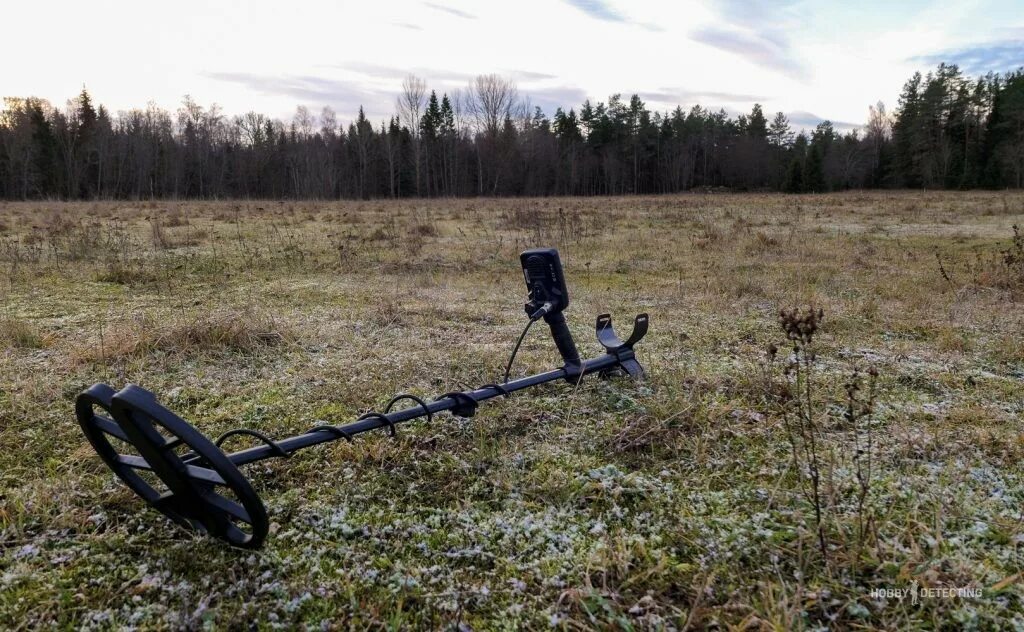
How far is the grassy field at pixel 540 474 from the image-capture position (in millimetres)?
1734

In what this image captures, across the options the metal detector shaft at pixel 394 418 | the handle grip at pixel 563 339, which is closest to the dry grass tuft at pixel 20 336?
the metal detector shaft at pixel 394 418

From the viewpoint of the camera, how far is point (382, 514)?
86.4 inches

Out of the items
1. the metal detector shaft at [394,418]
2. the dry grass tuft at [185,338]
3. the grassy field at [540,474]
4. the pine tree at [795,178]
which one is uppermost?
the pine tree at [795,178]

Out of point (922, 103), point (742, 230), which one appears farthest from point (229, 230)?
point (922, 103)

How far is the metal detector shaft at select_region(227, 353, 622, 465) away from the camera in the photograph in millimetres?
2176

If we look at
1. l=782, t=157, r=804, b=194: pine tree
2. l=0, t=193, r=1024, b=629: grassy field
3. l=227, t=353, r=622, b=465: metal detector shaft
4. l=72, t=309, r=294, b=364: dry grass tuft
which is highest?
l=782, t=157, r=804, b=194: pine tree

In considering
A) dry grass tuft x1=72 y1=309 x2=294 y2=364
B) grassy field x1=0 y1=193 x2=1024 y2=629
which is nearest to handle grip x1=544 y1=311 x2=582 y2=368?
grassy field x1=0 y1=193 x2=1024 y2=629

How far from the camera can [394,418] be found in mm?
2541

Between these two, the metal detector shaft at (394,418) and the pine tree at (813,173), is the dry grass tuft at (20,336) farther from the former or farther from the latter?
the pine tree at (813,173)

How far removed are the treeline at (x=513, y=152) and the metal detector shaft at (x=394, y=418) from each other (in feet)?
165

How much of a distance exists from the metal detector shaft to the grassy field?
6.3 inches

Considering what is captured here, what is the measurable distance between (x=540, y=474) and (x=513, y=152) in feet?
201

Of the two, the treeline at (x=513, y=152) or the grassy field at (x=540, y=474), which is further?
the treeline at (x=513, y=152)

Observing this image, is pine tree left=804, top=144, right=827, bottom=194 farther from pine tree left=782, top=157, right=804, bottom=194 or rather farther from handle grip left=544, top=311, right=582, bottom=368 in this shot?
handle grip left=544, top=311, right=582, bottom=368
